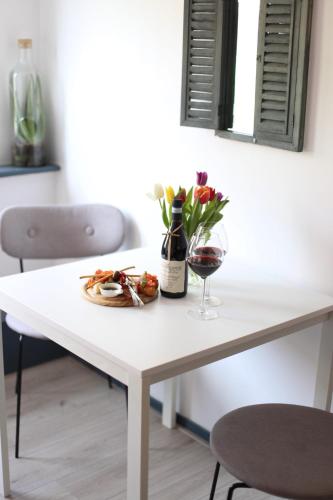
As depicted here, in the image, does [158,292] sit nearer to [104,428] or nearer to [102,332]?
[102,332]

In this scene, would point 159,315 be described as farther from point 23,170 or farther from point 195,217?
point 23,170

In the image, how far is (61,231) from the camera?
260 centimetres

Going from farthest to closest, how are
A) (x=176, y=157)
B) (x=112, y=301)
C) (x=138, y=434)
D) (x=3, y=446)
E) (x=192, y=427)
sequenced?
(x=192, y=427)
(x=176, y=157)
(x=3, y=446)
(x=112, y=301)
(x=138, y=434)

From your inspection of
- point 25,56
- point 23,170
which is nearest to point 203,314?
point 23,170

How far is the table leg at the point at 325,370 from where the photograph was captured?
6.42 feet

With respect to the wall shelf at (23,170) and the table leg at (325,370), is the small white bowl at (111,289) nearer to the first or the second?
the table leg at (325,370)

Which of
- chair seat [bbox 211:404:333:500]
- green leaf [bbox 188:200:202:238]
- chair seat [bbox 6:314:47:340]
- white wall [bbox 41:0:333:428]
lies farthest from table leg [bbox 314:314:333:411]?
chair seat [bbox 6:314:47:340]

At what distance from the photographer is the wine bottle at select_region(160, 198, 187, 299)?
1866mm

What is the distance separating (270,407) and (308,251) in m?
0.51

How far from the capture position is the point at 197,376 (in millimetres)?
2521

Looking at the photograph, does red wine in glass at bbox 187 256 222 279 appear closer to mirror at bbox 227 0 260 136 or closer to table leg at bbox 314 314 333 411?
table leg at bbox 314 314 333 411

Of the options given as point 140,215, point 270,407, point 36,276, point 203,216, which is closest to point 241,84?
point 203,216

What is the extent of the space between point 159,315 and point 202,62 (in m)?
0.88

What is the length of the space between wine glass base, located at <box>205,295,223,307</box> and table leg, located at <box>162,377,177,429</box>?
0.70 metres
